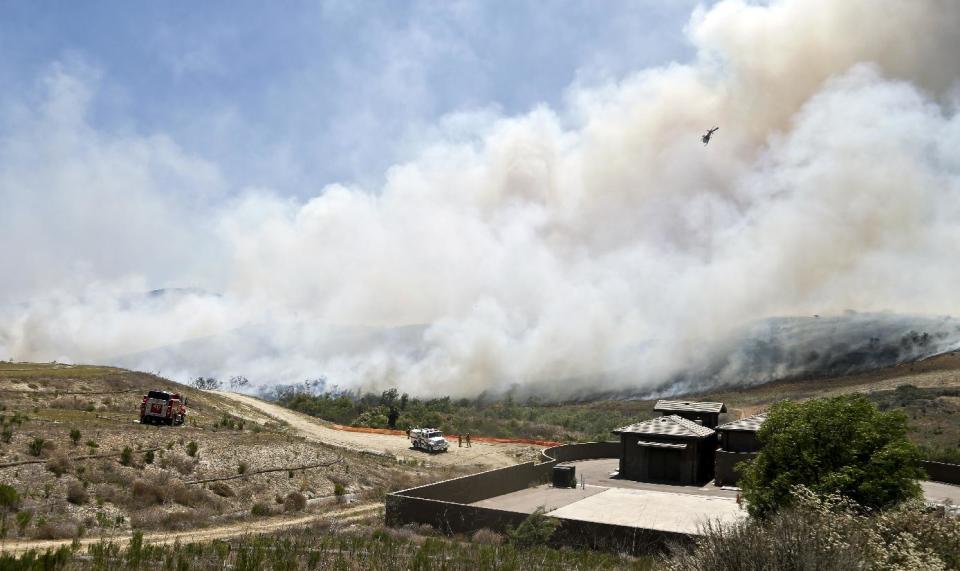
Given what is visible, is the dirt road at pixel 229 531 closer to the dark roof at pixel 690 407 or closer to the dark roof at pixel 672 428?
the dark roof at pixel 672 428

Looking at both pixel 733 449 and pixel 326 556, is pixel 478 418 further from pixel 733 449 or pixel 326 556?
pixel 326 556

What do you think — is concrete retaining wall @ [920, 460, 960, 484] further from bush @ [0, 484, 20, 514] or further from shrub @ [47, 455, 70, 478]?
bush @ [0, 484, 20, 514]

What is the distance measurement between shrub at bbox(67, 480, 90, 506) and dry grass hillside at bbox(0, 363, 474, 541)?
0.15 ft

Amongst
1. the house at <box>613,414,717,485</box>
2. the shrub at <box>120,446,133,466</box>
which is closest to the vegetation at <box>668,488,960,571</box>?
the house at <box>613,414,717,485</box>

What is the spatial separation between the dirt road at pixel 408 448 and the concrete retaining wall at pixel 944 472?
84.8 feet

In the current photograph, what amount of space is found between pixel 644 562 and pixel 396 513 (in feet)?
32.2

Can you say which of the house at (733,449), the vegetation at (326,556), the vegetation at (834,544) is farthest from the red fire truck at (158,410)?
the vegetation at (834,544)

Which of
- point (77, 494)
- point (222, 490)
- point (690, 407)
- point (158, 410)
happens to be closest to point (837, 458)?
point (690, 407)

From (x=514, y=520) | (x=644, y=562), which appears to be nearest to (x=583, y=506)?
(x=514, y=520)

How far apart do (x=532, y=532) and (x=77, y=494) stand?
1696 centimetres

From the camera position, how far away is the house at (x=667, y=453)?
1526 inches

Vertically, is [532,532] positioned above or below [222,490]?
below

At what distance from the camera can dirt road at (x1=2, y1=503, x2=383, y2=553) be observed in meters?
20.0

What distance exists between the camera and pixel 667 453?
39438mm
